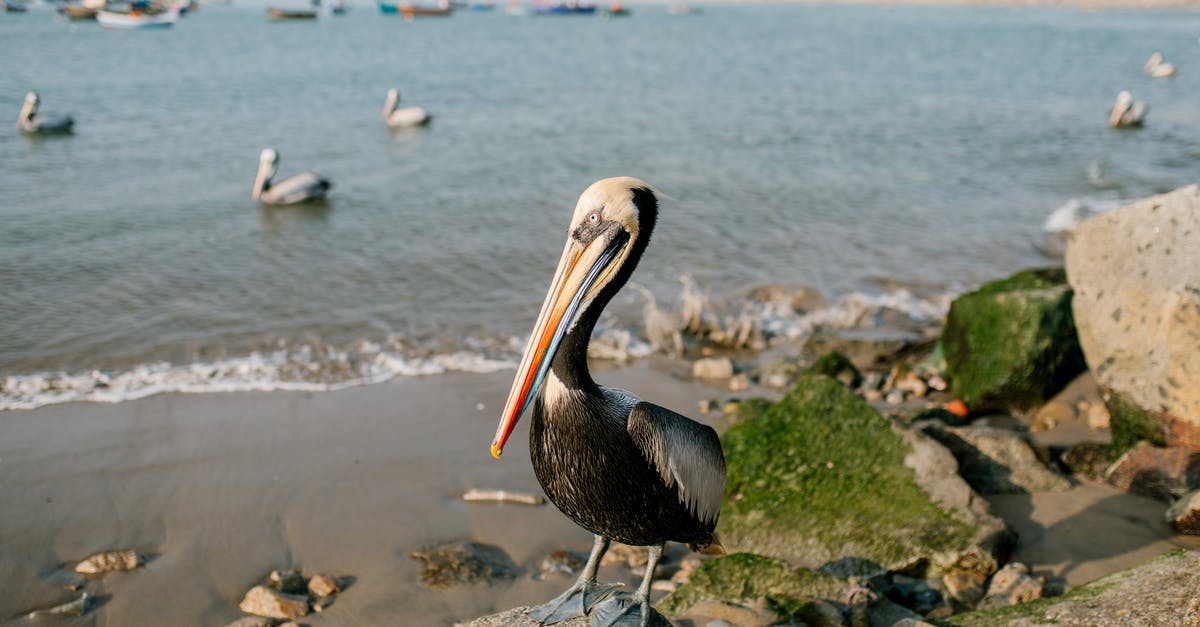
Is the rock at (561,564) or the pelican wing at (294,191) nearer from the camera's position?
the rock at (561,564)

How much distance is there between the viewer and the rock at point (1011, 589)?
4973 mm

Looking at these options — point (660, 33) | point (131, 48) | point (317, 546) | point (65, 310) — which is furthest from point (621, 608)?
point (660, 33)

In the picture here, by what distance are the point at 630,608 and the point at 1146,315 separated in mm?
4610

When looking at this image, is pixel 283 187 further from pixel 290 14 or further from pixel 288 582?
pixel 290 14

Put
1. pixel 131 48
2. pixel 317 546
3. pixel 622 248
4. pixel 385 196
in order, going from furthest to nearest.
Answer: pixel 131 48 → pixel 385 196 → pixel 317 546 → pixel 622 248

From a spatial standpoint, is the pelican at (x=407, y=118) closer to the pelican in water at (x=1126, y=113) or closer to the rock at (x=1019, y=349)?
the rock at (x=1019, y=349)

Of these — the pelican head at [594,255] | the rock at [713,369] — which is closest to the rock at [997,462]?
the rock at [713,369]

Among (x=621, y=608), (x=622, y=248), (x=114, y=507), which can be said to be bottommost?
(x=114, y=507)

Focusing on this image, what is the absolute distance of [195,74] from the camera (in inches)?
1105

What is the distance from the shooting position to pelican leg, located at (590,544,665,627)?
12.5ft

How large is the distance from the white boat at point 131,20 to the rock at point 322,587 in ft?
179

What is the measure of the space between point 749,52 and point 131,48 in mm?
28061

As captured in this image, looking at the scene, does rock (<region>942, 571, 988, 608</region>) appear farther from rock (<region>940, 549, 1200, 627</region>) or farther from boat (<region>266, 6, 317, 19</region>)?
boat (<region>266, 6, 317, 19</region>)

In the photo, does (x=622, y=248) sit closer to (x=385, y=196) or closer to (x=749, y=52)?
(x=385, y=196)
